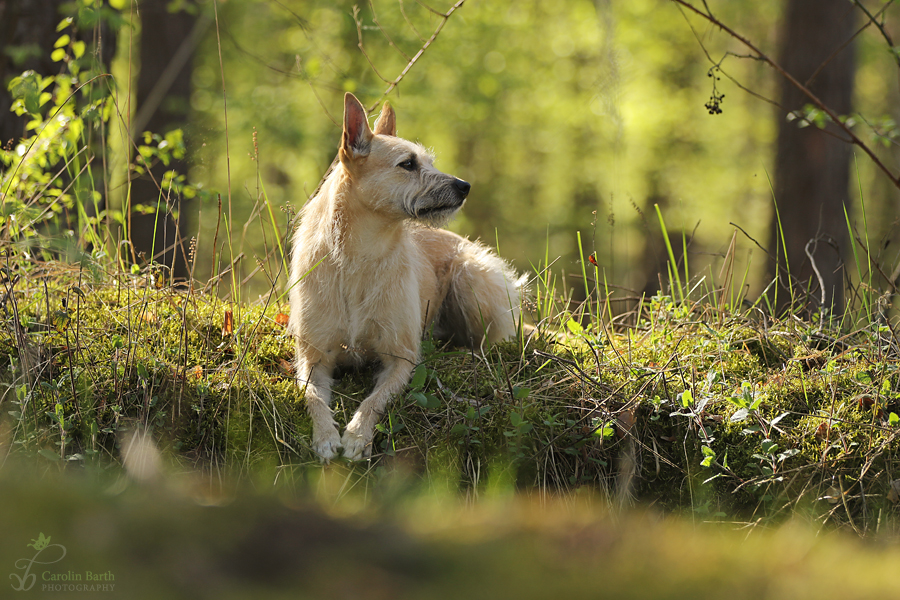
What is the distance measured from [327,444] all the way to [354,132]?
72.5 inches

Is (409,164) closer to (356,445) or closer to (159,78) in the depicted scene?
(356,445)

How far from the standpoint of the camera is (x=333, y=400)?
3.65 metres

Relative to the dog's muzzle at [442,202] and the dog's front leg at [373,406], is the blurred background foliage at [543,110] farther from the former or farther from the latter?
the dog's front leg at [373,406]

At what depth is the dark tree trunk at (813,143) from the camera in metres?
7.43

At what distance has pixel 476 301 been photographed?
471cm

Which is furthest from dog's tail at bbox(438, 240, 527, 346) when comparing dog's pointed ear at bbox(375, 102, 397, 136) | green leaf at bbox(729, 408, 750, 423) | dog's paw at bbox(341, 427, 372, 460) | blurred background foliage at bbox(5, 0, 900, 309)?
blurred background foliage at bbox(5, 0, 900, 309)

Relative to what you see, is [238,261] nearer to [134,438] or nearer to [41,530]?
[134,438]

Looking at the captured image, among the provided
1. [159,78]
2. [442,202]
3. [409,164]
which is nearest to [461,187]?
[442,202]

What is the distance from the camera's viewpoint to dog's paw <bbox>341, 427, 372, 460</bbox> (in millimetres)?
3090

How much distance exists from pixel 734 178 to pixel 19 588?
19841 mm

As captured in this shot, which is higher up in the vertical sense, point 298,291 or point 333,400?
point 298,291

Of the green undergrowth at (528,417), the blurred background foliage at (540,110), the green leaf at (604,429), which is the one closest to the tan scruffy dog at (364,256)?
the green undergrowth at (528,417)

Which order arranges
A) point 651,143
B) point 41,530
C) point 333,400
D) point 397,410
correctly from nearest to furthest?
point 41,530 → point 397,410 → point 333,400 → point 651,143

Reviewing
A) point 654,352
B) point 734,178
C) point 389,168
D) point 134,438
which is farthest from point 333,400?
point 734,178
